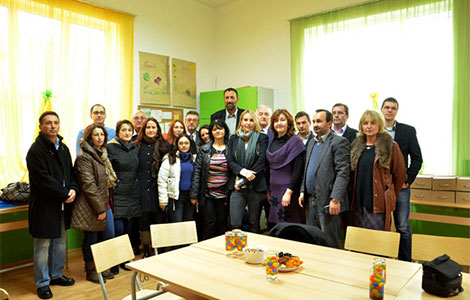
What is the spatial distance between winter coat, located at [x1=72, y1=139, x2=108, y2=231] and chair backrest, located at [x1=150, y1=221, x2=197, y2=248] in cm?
107

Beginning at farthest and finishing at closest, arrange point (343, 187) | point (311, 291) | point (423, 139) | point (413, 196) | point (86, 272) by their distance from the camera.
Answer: point (423, 139) < point (413, 196) < point (86, 272) < point (343, 187) < point (311, 291)

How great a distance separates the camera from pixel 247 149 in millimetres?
3664

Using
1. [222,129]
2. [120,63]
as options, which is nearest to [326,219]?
[222,129]

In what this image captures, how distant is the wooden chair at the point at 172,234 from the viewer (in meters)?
2.57

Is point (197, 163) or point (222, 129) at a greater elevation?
point (222, 129)

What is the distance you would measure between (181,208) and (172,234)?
Result: 1.25m

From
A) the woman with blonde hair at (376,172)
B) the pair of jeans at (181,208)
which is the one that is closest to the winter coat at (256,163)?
the pair of jeans at (181,208)

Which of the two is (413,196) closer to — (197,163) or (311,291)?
(197,163)

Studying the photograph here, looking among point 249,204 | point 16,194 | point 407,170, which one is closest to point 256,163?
point 249,204

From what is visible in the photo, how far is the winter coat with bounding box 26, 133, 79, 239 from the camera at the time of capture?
3.12 metres

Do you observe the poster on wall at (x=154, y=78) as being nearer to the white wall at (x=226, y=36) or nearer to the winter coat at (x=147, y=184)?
the white wall at (x=226, y=36)

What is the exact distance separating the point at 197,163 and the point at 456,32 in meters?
3.45

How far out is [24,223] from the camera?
3777 mm

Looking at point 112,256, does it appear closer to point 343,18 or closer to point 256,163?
point 256,163
